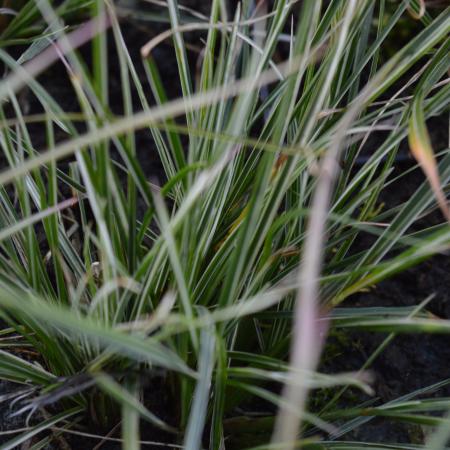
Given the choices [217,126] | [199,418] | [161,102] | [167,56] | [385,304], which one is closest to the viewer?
[199,418]

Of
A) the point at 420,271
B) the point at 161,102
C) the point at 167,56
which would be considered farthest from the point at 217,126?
the point at 167,56

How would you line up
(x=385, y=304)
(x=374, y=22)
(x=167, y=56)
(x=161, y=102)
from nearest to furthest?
(x=161, y=102), (x=385, y=304), (x=374, y=22), (x=167, y=56)

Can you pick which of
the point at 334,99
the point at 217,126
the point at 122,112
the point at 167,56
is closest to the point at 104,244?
the point at 217,126

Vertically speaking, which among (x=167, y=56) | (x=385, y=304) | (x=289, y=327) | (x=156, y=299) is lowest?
(x=385, y=304)

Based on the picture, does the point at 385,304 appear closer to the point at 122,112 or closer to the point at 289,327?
the point at 289,327

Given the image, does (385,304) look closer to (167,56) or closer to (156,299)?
(156,299)

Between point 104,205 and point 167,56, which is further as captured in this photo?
point 167,56

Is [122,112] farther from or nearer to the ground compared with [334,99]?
nearer to the ground

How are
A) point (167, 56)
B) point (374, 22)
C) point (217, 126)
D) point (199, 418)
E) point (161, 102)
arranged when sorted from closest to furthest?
point (199, 418) < point (161, 102) < point (217, 126) < point (374, 22) < point (167, 56)

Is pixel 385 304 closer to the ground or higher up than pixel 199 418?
closer to the ground
